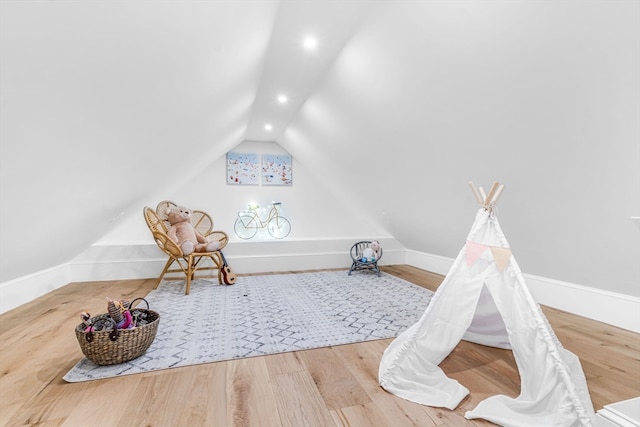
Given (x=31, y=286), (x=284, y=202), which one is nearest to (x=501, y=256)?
(x=31, y=286)

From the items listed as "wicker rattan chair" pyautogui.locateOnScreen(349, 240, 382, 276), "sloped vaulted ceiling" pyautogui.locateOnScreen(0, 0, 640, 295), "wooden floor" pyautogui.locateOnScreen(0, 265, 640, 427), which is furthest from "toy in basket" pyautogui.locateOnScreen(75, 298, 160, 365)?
"wicker rattan chair" pyautogui.locateOnScreen(349, 240, 382, 276)

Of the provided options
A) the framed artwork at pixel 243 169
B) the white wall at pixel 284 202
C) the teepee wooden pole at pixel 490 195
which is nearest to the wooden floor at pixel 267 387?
the teepee wooden pole at pixel 490 195

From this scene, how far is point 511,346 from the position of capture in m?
1.58

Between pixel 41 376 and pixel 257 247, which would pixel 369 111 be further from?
pixel 41 376

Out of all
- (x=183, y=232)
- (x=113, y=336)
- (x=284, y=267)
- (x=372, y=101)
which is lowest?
(x=284, y=267)

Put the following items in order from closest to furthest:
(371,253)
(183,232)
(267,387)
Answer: (267,387), (183,232), (371,253)

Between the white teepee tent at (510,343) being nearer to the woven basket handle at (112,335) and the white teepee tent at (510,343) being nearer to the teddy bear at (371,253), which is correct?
the woven basket handle at (112,335)

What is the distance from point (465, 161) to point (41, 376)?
10.00 ft

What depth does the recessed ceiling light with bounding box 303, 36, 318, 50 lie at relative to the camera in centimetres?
236

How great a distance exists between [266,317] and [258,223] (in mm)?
3011

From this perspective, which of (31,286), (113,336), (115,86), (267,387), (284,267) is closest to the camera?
(115,86)

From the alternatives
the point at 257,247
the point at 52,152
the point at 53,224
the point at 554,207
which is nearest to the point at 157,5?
the point at 52,152

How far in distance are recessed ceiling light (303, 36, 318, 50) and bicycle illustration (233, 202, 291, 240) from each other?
3359mm

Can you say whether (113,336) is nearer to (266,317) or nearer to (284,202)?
(266,317)
